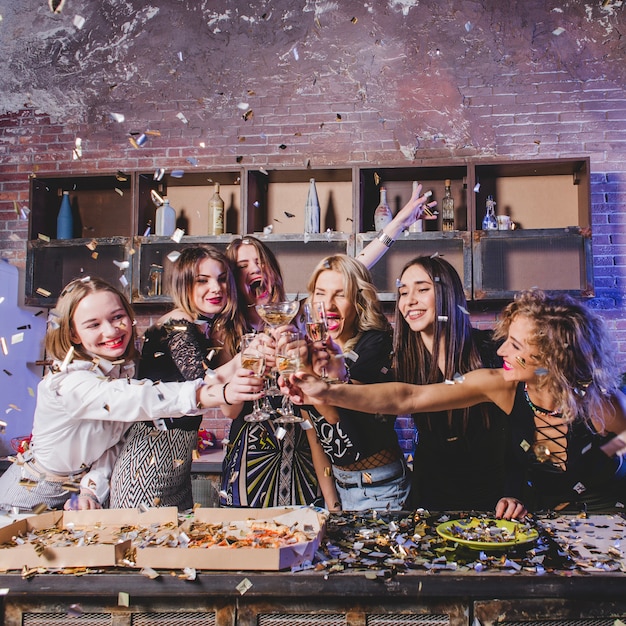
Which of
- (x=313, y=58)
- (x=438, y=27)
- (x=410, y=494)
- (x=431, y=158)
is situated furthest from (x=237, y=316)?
(x=438, y=27)

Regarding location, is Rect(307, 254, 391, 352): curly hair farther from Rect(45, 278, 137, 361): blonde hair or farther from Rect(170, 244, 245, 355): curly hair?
Rect(45, 278, 137, 361): blonde hair

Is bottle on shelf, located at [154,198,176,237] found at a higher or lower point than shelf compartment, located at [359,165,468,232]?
lower

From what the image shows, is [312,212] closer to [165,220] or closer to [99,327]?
[165,220]

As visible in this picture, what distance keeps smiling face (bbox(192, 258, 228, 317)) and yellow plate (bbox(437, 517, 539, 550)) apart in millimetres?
1247

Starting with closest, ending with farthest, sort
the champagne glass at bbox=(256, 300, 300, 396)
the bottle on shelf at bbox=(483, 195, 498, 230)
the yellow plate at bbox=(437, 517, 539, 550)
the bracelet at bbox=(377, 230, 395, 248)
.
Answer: the yellow plate at bbox=(437, 517, 539, 550)
the champagne glass at bbox=(256, 300, 300, 396)
the bracelet at bbox=(377, 230, 395, 248)
the bottle on shelf at bbox=(483, 195, 498, 230)

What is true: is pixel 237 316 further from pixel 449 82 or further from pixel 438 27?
pixel 438 27

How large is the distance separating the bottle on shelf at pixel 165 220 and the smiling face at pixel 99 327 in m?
1.48

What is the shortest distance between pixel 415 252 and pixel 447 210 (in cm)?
34

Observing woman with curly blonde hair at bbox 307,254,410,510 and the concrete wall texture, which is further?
the concrete wall texture

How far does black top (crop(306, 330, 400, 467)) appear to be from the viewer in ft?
6.80

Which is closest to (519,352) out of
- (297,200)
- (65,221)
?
(297,200)

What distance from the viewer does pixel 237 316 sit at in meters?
2.44

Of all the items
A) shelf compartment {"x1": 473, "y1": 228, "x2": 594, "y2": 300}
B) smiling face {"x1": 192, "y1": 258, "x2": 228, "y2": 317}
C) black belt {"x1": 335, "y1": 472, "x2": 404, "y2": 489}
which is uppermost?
shelf compartment {"x1": 473, "y1": 228, "x2": 594, "y2": 300}

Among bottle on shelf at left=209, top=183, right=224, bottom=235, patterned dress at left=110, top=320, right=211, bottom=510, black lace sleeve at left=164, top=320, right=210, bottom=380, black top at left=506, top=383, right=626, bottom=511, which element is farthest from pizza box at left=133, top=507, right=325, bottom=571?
bottle on shelf at left=209, top=183, right=224, bottom=235
